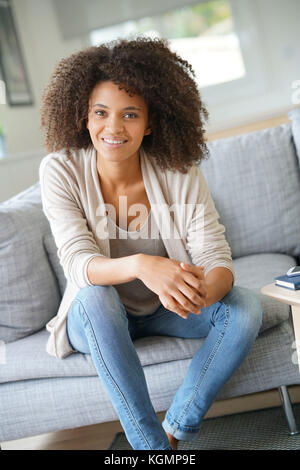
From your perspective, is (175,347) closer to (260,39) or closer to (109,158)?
(109,158)

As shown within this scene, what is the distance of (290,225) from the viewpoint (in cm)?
212

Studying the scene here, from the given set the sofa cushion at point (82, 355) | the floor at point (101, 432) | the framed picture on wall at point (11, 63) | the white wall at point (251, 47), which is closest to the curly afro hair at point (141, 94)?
the sofa cushion at point (82, 355)

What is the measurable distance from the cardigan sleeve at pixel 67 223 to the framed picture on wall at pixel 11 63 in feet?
10.3

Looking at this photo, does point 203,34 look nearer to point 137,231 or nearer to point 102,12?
point 102,12

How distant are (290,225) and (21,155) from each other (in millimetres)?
2695

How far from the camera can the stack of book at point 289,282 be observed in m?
1.27

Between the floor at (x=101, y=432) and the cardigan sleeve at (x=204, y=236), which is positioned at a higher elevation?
the cardigan sleeve at (x=204, y=236)

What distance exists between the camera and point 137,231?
162 cm

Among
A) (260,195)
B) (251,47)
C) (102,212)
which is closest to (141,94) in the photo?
(102,212)

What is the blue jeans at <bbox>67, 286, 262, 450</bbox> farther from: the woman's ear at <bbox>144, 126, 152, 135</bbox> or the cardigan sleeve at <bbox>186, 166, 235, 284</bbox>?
the woman's ear at <bbox>144, 126, 152, 135</bbox>

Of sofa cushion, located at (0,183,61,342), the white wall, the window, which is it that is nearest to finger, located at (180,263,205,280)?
sofa cushion, located at (0,183,61,342)

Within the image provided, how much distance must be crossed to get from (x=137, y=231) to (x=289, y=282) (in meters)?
0.48

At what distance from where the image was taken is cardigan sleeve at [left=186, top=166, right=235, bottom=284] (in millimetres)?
1566

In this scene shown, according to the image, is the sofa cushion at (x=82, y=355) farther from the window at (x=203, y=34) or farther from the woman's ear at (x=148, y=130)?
the window at (x=203, y=34)
